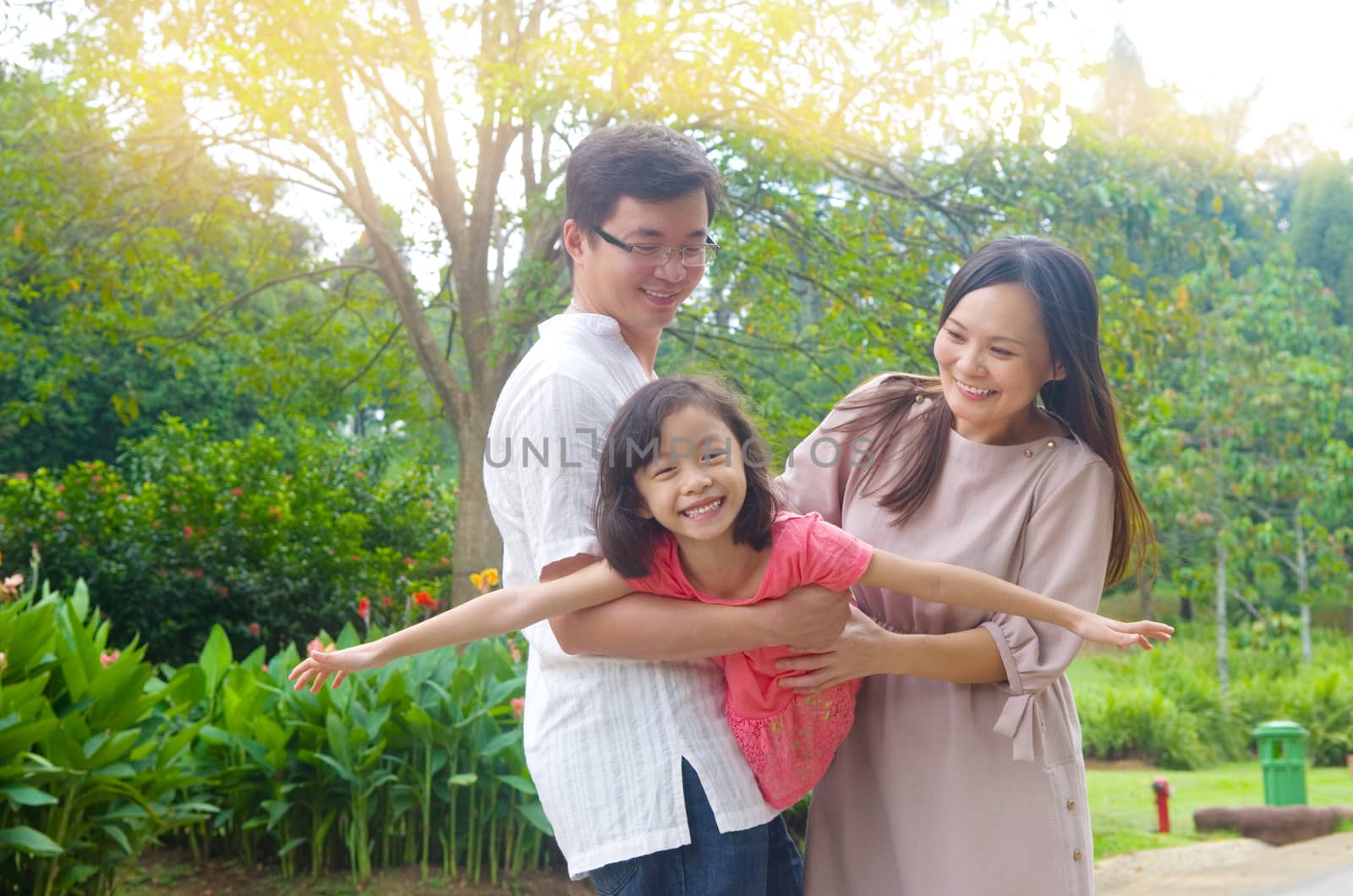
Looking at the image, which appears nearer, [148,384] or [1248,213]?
[1248,213]

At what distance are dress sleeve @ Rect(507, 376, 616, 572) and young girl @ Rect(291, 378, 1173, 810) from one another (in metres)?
0.03

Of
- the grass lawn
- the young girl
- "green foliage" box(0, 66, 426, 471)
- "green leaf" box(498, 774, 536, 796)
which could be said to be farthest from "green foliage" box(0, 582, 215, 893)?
the grass lawn

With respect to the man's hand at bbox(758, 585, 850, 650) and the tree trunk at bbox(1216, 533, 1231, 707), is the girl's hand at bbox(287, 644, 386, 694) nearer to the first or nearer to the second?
the man's hand at bbox(758, 585, 850, 650)

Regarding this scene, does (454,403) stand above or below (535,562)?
above

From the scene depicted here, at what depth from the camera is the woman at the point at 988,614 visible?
163 cm

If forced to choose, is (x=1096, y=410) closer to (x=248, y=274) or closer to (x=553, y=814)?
(x=553, y=814)

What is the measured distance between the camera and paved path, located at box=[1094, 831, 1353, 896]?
531cm

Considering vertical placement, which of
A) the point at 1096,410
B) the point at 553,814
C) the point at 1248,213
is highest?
the point at 1248,213

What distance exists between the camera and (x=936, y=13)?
5191 mm

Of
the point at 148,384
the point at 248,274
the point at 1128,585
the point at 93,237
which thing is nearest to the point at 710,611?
the point at 93,237

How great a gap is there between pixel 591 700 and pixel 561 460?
0.30 metres

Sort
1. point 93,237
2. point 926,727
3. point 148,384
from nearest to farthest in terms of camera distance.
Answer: point 926,727
point 93,237
point 148,384

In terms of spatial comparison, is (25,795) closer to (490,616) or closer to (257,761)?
(257,761)

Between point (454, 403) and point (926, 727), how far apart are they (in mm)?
5348
